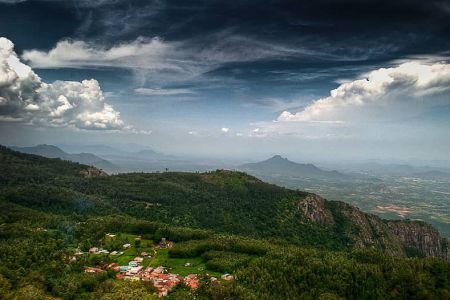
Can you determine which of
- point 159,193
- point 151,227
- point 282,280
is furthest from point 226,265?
point 159,193

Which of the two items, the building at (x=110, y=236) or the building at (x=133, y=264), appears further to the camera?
the building at (x=110, y=236)

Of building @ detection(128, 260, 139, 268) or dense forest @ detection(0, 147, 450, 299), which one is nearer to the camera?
dense forest @ detection(0, 147, 450, 299)

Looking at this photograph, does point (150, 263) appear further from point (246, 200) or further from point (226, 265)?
point (246, 200)

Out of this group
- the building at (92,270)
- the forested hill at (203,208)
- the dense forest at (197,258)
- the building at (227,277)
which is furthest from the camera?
the forested hill at (203,208)

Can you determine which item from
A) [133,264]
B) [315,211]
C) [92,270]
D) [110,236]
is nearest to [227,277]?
[133,264]

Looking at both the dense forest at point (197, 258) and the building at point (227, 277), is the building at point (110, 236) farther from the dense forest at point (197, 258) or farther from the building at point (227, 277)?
the building at point (227, 277)

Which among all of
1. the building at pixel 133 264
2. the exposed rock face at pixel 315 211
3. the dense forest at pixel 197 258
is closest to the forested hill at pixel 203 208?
the exposed rock face at pixel 315 211

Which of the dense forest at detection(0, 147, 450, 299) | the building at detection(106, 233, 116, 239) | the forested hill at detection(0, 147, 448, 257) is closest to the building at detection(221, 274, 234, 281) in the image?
the dense forest at detection(0, 147, 450, 299)

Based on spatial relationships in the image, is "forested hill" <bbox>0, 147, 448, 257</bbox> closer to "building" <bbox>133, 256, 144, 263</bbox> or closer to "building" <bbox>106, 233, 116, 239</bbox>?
"building" <bbox>106, 233, 116, 239</bbox>
